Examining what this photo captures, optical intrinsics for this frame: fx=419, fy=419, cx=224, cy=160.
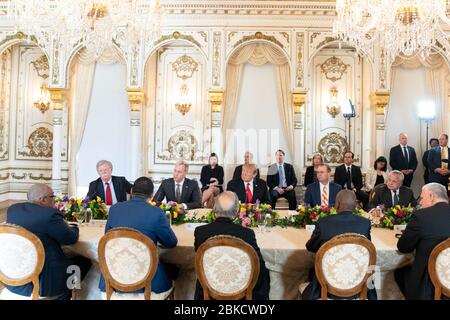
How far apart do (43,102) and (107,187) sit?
5037 mm

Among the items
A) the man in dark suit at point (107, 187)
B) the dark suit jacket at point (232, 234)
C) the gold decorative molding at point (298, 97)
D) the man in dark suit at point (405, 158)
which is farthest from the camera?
the gold decorative molding at point (298, 97)

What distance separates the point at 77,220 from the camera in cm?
389

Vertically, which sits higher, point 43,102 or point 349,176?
point 43,102

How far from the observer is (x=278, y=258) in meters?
3.15

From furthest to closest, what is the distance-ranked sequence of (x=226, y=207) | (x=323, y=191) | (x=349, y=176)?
1. (x=349, y=176)
2. (x=323, y=191)
3. (x=226, y=207)

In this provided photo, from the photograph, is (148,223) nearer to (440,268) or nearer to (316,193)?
(440,268)

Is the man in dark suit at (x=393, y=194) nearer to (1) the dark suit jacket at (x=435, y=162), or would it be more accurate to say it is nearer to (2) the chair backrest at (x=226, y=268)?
(2) the chair backrest at (x=226, y=268)

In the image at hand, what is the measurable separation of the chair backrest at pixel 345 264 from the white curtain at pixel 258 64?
233 inches

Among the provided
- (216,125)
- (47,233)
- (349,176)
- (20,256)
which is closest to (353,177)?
(349,176)

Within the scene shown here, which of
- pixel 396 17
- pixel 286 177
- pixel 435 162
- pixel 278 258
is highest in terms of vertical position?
pixel 396 17

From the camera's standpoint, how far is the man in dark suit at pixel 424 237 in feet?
9.17

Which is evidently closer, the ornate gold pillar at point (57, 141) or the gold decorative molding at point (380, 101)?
the gold decorative molding at point (380, 101)

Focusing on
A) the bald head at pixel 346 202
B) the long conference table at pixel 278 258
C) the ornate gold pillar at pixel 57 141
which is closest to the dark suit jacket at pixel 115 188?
the long conference table at pixel 278 258

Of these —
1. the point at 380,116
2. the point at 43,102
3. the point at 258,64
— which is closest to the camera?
the point at 380,116
